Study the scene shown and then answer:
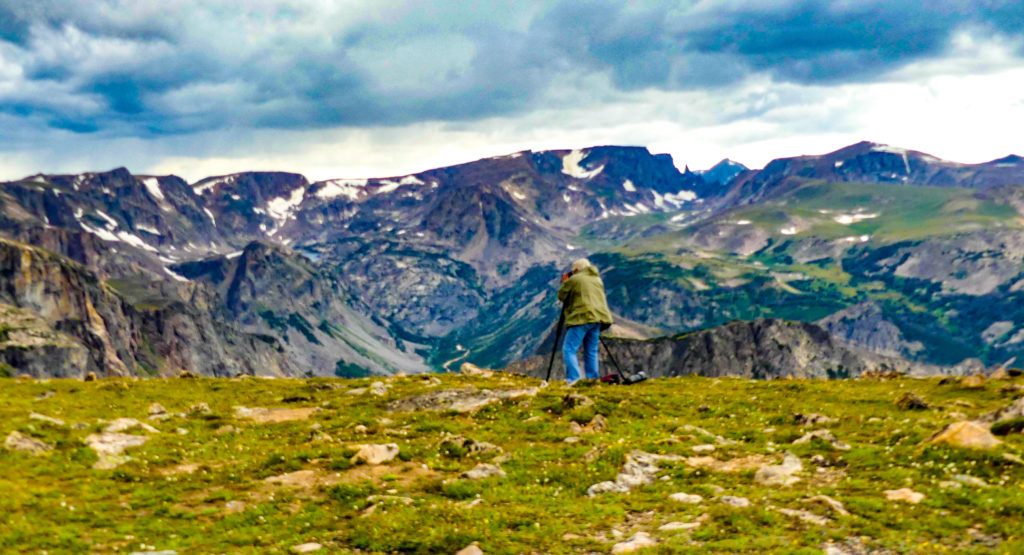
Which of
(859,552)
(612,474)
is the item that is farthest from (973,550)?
(612,474)

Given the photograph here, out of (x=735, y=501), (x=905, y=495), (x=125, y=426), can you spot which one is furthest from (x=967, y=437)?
(x=125, y=426)

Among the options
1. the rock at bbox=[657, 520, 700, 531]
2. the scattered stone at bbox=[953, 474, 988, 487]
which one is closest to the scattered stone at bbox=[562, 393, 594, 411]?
the rock at bbox=[657, 520, 700, 531]

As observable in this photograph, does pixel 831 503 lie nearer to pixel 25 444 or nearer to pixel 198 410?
pixel 25 444

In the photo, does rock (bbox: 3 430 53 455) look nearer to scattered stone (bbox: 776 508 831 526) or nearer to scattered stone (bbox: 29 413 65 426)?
scattered stone (bbox: 29 413 65 426)

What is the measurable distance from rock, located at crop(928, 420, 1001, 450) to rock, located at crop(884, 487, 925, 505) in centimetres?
329

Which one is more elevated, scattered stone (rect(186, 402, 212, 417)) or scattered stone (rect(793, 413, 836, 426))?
scattered stone (rect(186, 402, 212, 417))

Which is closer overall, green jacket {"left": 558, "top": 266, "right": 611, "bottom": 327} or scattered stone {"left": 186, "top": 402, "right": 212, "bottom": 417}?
scattered stone {"left": 186, "top": 402, "right": 212, "bottom": 417}

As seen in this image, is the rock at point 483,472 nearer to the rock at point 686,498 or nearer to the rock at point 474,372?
the rock at point 686,498

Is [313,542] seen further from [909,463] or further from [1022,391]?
[1022,391]

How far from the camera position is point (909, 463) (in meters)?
19.6

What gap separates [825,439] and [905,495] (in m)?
6.08

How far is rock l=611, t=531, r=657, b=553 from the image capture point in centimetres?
1555

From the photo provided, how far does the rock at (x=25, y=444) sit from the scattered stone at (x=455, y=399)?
1425 centimetres

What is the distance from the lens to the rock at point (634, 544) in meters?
15.5
